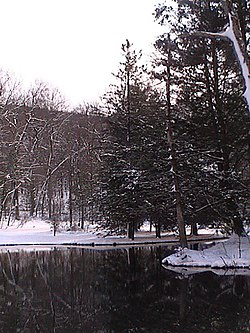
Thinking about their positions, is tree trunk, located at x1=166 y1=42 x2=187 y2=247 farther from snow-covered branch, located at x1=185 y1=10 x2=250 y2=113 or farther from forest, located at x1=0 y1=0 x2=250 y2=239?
snow-covered branch, located at x1=185 y1=10 x2=250 y2=113

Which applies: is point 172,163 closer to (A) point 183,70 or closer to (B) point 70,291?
(A) point 183,70

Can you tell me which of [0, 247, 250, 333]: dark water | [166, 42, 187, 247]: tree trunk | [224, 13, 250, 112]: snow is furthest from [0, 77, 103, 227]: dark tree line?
[224, 13, 250, 112]: snow

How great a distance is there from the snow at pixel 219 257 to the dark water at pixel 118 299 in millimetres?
926

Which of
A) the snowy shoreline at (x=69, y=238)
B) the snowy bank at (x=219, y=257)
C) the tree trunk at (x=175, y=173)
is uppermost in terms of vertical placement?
the tree trunk at (x=175, y=173)

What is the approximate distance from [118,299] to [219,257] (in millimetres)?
6746

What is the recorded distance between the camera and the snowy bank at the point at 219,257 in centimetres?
1597

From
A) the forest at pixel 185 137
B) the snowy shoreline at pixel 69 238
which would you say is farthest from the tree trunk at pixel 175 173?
the snowy shoreline at pixel 69 238

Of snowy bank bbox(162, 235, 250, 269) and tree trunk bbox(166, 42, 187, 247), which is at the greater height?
tree trunk bbox(166, 42, 187, 247)

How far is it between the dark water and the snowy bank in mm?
924

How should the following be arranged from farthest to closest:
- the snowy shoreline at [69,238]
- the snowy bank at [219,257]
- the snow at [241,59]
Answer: the snowy shoreline at [69,238]
the snowy bank at [219,257]
the snow at [241,59]

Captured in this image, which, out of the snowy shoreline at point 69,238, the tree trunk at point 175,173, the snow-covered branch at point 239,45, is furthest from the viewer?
the snowy shoreline at point 69,238

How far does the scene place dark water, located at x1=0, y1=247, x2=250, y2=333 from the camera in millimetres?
8449

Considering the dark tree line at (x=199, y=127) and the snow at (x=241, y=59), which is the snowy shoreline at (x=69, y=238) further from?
the snow at (x=241, y=59)

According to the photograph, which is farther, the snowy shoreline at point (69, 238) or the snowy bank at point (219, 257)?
the snowy shoreline at point (69, 238)
